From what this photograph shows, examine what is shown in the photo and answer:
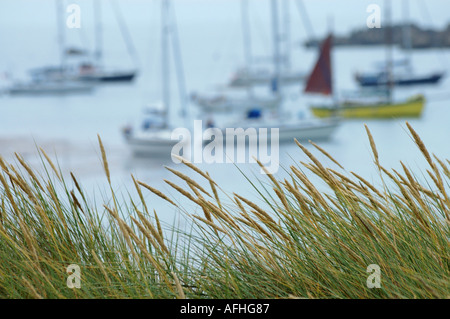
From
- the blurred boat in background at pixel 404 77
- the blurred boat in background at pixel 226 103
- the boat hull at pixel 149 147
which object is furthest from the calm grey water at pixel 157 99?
the blurred boat in background at pixel 226 103

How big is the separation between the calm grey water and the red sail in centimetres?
125

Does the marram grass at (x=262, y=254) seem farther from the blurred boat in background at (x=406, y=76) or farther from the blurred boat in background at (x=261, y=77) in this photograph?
the blurred boat in background at (x=406, y=76)

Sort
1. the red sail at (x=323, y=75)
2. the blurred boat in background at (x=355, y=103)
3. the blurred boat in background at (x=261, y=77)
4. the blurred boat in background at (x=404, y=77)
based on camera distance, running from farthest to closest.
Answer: the blurred boat in background at (x=404, y=77) → the blurred boat in background at (x=261, y=77) → the blurred boat in background at (x=355, y=103) → the red sail at (x=323, y=75)

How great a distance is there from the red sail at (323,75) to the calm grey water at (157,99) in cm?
A: 125

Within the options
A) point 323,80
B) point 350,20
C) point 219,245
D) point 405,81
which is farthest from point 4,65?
point 219,245

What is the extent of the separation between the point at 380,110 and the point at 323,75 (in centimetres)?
252

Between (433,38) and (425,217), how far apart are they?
34.3 m

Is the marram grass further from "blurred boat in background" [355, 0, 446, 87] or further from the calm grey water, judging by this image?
"blurred boat in background" [355, 0, 446, 87]

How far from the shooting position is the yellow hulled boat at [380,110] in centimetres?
1853

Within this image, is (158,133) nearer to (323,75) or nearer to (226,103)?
(323,75)

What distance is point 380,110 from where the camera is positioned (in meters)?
18.9

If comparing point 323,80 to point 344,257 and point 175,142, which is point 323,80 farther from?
point 344,257

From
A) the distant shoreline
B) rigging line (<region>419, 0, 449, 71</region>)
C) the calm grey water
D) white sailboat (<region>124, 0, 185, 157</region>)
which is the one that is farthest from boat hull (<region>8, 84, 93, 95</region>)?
rigging line (<region>419, 0, 449, 71</region>)

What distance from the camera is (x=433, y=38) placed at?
33.3 meters
